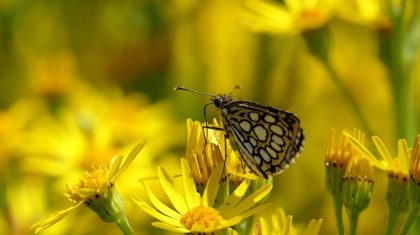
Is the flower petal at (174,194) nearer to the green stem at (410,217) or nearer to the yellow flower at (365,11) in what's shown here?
the green stem at (410,217)

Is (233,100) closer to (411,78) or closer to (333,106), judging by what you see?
(411,78)

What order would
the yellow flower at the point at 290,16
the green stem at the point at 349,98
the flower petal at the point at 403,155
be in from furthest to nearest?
the yellow flower at the point at 290,16, the green stem at the point at 349,98, the flower petal at the point at 403,155

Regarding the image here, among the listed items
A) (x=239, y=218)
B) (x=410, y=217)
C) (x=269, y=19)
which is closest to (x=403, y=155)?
(x=410, y=217)

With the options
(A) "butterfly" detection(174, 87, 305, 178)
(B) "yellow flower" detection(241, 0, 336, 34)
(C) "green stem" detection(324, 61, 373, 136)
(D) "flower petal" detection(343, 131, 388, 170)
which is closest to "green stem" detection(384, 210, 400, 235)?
(D) "flower petal" detection(343, 131, 388, 170)

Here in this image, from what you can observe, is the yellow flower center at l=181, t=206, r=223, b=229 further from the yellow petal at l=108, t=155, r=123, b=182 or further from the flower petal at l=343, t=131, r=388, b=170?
the flower petal at l=343, t=131, r=388, b=170

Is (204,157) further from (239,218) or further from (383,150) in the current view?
(383,150)

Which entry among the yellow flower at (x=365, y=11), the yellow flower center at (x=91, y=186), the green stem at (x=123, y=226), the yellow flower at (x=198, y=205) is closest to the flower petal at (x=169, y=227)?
the yellow flower at (x=198, y=205)
